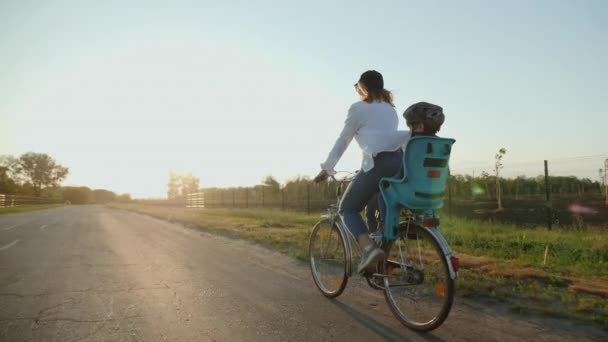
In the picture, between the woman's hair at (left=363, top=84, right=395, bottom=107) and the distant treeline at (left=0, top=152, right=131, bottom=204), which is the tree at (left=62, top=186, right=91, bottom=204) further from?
the woman's hair at (left=363, top=84, right=395, bottom=107)

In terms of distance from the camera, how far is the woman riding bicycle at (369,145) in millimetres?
3600

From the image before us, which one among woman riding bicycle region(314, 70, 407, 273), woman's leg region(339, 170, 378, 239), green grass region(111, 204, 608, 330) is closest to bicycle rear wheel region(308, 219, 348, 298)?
woman's leg region(339, 170, 378, 239)

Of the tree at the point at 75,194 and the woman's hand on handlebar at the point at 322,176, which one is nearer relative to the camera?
the woman's hand on handlebar at the point at 322,176

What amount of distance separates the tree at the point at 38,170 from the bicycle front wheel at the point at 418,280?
100784 mm

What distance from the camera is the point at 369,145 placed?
3.63 meters

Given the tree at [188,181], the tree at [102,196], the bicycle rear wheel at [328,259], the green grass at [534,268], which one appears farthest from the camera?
the tree at [102,196]

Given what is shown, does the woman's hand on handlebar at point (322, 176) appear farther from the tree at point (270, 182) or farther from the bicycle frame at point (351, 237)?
the tree at point (270, 182)

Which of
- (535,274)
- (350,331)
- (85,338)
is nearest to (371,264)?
(350,331)

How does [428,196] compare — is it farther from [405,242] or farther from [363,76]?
[363,76]

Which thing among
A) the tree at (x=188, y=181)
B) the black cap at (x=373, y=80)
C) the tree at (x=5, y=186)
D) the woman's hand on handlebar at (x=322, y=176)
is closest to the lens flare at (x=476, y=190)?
the woman's hand on handlebar at (x=322, y=176)

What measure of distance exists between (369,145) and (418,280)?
1245mm

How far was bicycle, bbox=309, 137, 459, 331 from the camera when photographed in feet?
10.0

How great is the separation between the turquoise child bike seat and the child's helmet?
18cm

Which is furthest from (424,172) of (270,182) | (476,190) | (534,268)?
(270,182)
